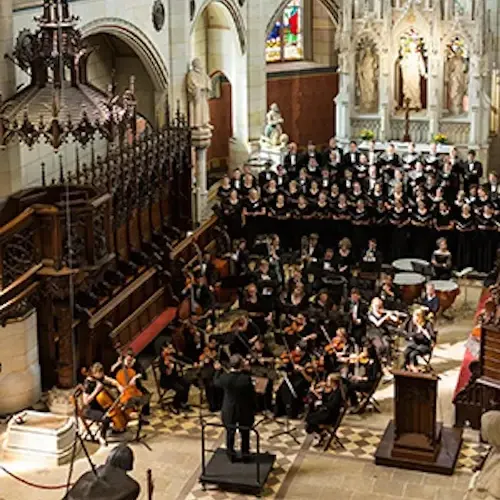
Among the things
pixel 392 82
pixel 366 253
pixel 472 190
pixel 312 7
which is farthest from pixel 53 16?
pixel 312 7

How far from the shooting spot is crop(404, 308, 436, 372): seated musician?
16.9 metres

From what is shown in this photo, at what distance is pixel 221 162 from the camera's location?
2922 cm

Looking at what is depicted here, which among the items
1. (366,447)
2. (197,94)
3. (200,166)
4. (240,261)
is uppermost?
(197,94)

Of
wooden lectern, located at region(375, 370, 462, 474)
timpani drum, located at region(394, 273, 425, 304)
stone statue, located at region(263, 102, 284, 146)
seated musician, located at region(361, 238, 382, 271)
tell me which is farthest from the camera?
stone statue, located at region(263, 102, 284, 146)

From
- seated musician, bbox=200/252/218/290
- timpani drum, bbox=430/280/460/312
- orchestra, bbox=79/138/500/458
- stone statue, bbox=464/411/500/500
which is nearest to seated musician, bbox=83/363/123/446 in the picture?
orchestra, bbox=79/138/500/458

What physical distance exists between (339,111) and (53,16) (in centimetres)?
1387

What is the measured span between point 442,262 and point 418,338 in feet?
14.4

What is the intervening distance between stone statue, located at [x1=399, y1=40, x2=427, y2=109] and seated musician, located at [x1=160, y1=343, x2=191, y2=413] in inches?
482

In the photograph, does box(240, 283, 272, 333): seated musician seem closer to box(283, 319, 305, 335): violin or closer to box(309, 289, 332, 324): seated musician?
box(309, 289, 332, 324): seated musician

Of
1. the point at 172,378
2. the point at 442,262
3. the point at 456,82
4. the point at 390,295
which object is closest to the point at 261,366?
the point at 172,378

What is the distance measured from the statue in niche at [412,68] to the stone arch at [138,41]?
6.64 m

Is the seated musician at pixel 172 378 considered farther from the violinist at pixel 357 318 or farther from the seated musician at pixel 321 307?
the violinist at pixel 357 318

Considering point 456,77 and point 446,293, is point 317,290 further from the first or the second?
point 456,77

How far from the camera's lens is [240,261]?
2152 centimetres
